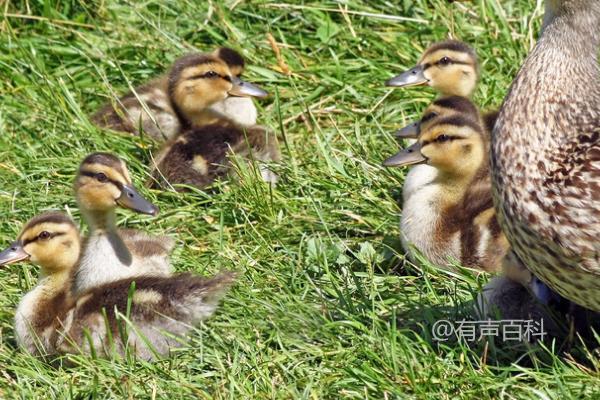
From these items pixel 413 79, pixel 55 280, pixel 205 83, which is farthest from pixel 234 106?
pixel 55 280

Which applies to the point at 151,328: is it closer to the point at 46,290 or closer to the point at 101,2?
the point at 46,290

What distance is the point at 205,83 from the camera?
5.77 meters

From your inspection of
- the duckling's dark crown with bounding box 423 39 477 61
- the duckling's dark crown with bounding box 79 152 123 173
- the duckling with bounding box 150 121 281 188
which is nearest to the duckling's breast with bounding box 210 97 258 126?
the duckling with bounding box 150 121 281 188

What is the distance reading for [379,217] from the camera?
16.6 feet

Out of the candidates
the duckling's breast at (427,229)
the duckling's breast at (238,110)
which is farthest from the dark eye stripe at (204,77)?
the duckling's breast at (427,229)

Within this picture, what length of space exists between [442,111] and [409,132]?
0.60 ft

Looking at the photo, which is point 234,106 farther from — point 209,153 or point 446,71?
point 446,71

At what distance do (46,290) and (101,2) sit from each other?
218 cm

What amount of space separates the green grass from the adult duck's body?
0.32 meters

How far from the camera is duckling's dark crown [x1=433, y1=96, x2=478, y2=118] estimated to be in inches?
200

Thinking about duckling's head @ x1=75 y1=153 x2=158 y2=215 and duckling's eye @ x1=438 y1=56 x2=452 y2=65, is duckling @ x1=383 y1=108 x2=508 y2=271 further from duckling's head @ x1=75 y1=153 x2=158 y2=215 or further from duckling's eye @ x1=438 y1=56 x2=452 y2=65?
duckling's head @ x1=75 y1=153 x2=158 y2=215

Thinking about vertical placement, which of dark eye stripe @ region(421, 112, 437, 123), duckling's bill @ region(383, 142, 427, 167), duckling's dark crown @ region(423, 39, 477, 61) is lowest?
duckling's bill @ region(383, 142, 427, 167)

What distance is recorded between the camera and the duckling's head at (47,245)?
4516 mm

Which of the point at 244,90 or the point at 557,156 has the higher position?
the point at 557,156
